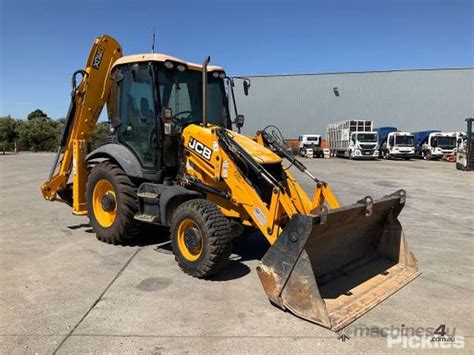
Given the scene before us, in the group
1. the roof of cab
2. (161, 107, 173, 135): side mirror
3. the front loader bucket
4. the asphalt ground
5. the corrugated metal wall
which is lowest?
the asphalt ground

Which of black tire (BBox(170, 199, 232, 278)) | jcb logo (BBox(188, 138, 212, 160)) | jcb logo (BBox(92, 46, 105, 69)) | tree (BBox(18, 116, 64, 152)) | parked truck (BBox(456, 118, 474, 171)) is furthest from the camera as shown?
tree (BBox(18, 116, 64, 152))

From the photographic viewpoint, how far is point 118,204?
6.66m

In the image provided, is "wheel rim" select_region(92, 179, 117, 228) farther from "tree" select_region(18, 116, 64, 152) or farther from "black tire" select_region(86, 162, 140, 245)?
"tree" select_region(18, 116, 64, 152)

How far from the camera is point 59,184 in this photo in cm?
823

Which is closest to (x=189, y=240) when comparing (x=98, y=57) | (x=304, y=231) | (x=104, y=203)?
(x=304, y=231)

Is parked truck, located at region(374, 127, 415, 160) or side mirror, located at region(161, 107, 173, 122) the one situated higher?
side mirror, located at region(161, 107, 173, 122)

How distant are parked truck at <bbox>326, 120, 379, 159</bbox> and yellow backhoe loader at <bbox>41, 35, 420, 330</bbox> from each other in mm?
28678

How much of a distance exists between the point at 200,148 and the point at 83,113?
2.98 metres

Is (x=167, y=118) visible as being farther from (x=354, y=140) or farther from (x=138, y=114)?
(x=354, y=140)

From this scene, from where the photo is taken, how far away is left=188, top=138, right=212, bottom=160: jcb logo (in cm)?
589

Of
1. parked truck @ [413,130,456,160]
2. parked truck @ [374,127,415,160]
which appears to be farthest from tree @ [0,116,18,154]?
parked truck @ [413,130,456,160]

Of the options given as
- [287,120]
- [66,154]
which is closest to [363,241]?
[66,154]

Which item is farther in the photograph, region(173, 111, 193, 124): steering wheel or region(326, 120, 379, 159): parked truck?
region(326, 120, 379, 159): parked truck

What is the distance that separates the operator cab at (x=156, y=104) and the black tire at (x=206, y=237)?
1309 millimetres
